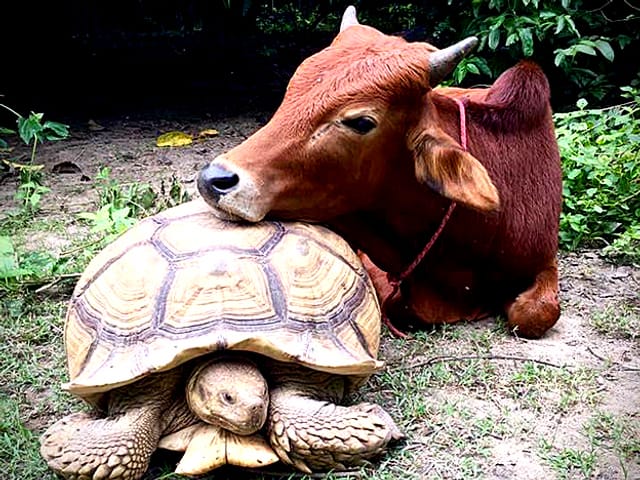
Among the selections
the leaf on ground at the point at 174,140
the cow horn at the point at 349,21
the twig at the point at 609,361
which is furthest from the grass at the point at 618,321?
the leaf on ground at the point at 174,140

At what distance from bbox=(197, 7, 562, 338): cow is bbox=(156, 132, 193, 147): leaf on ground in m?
2.56

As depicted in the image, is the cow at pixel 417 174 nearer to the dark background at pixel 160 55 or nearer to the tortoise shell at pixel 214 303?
the tortoise shell at pixel 214 303

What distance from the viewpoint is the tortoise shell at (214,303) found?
85.0 inches

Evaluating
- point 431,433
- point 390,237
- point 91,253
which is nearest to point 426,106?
point 390,237

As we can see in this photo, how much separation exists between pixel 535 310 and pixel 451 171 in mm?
722

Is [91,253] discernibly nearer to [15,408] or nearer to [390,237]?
[15,408]

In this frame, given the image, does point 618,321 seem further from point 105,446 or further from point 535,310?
point 105,446

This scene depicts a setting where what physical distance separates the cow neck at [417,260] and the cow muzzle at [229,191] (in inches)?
29.4

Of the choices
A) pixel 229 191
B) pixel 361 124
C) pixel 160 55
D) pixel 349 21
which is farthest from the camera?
pixel 160 55

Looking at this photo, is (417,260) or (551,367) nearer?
(551,367)

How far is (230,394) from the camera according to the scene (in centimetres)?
214

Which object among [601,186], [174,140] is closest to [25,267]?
[174,140]

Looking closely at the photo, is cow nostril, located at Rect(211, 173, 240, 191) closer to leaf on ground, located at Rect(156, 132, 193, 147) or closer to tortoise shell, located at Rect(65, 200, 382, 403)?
tortoise shell, located at Rect(65, 200, 382, 403)

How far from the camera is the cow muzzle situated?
2393mm
